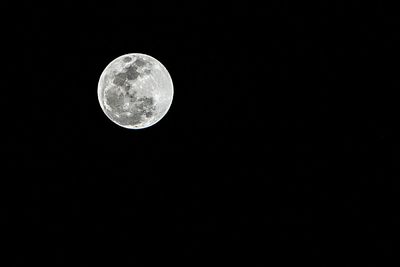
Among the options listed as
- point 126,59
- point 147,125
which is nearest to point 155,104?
point 147,125

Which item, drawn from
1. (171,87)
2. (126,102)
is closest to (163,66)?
(171,87)

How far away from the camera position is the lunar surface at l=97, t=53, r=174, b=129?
7.68m

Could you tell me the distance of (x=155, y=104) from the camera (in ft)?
25.7

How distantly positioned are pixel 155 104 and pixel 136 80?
1.81 ft

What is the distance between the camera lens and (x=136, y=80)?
7.67m

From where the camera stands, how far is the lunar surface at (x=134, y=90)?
25.2ft

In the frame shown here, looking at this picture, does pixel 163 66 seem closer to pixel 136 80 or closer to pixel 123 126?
pixel 136 80

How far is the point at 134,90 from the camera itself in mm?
7664

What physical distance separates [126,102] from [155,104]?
20.7 inches

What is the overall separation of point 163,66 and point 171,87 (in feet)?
1.37

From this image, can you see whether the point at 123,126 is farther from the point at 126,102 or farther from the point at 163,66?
the point at 163,66

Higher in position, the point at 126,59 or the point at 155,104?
the point at 126,59

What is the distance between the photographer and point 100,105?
8.03m

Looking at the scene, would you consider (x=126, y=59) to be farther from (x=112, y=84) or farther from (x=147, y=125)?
(x=147, y=125)
